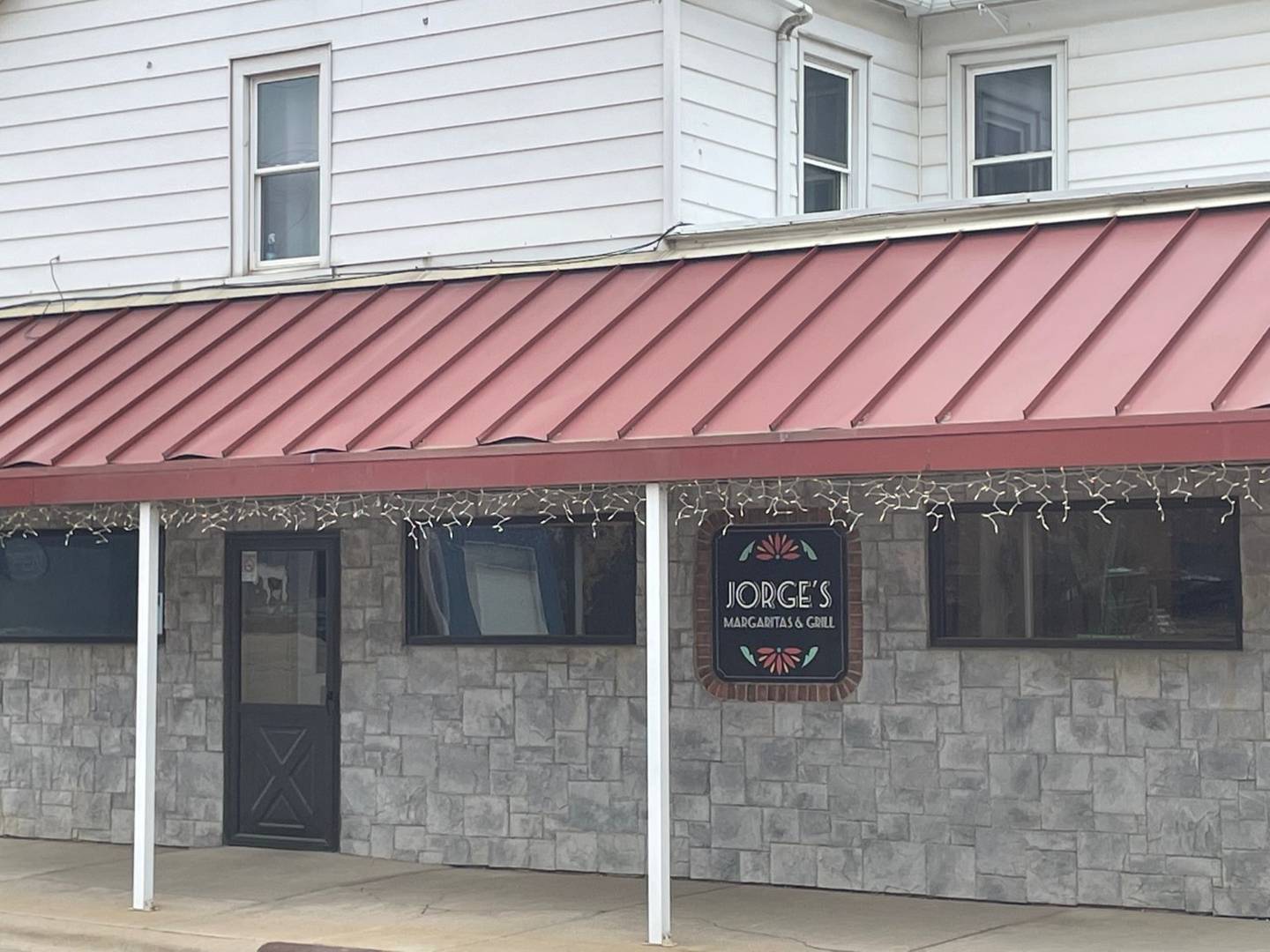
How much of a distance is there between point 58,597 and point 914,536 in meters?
7.08

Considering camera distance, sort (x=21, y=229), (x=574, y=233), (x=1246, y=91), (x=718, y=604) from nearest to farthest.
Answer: (x=718, y=604) < (x=574, y=233) < (x=1246, y=91) < (x=21, y=229)

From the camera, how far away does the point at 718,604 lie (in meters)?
12.9

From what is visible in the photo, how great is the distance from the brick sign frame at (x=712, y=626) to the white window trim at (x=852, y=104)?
10.1 ft

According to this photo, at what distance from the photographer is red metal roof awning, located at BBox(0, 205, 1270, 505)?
9711mm

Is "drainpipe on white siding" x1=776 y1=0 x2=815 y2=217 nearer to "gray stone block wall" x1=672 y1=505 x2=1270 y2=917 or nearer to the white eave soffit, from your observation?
the white eave soffit

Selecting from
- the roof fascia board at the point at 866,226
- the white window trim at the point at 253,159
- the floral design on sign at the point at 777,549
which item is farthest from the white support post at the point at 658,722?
the white window trim at the point at 253,159

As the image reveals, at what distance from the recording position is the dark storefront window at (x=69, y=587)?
15312 mm

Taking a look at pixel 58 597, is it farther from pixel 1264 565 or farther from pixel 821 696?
pixel 1264 565

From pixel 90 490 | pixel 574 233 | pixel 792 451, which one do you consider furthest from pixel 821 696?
pixel 90 490

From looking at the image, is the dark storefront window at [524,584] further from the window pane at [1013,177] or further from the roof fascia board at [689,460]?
the window pane at [1013,177]

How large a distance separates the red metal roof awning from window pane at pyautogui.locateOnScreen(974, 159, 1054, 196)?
3.92 meters

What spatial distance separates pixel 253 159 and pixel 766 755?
21.0 feet

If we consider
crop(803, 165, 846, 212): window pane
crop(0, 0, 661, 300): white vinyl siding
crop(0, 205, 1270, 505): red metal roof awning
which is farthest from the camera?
crop(803, 165, 846, 212): window pane

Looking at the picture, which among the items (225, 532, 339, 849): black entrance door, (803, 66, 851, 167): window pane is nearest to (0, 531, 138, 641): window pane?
(225, 532, 339, 849): black entrance door
